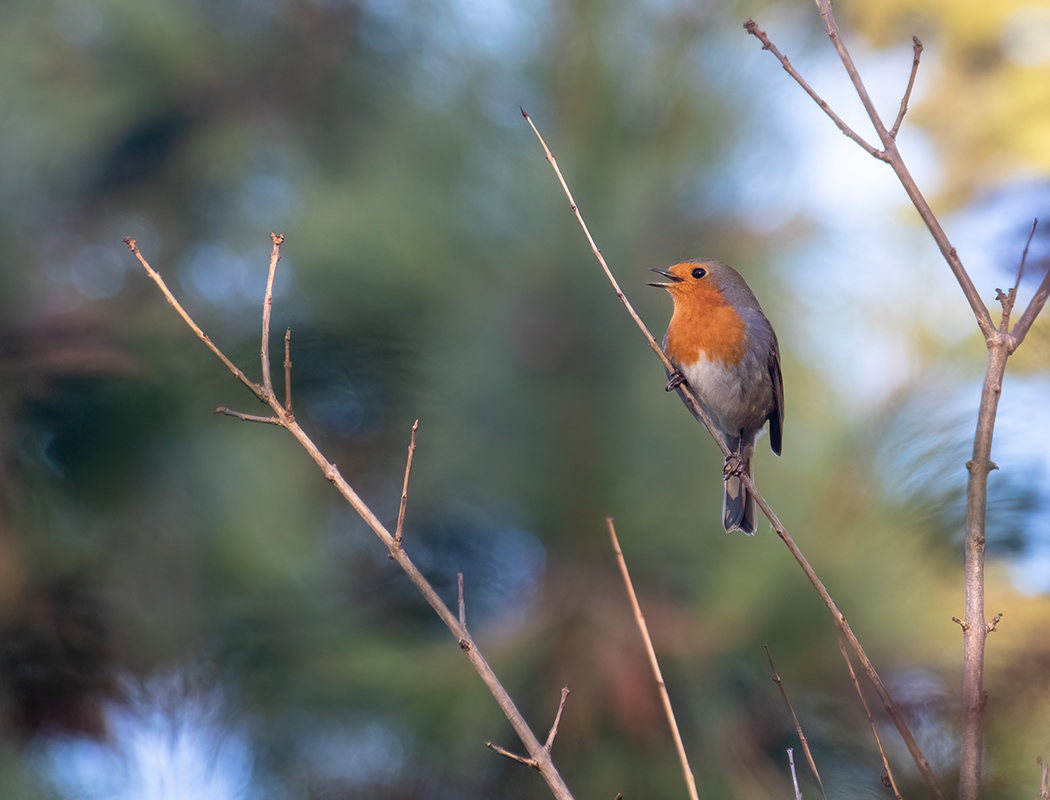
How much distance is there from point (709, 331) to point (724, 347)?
5cm

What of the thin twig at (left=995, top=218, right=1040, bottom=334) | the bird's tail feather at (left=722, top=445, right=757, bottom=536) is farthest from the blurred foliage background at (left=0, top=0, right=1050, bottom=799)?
the thin twig at (left=995, top=218, right=1040, bottom=334)

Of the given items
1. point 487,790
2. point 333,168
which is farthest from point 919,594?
point 333,168

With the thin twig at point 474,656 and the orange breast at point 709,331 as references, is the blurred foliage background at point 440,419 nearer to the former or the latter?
the orange breast at point 709,331

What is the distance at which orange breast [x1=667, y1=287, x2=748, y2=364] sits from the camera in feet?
5.22

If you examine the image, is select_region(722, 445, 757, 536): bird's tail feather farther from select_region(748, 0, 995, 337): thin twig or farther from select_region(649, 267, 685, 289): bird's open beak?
select_region(748, 0, 995, 337): thin twig

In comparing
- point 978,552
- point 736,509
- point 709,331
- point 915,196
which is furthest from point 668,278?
point 978,552

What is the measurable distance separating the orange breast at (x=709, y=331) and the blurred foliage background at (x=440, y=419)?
0.28ft

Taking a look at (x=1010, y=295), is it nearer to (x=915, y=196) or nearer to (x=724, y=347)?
(x=915, y=196)

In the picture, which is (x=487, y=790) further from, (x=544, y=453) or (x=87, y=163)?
(x=87, y=163)

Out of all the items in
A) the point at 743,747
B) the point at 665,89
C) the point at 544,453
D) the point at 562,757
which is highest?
the point at 665,89

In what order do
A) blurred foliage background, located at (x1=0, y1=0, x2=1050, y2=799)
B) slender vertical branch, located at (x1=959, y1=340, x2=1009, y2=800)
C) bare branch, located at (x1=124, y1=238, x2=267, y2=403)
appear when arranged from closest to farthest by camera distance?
1. slender vertical branch, located at (x1=959, y1=340, x2=1009, y2=800)
2. bare branch, located at (x1=124, y1=238, x2=267, y2=403)
3. blurred foliage background, located at (x1=0, y1=0, x2=1050, y2=799)

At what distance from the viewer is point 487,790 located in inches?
51.9

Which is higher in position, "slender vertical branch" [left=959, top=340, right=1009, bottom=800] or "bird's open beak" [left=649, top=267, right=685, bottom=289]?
"bird's open beak" [left=649, top=267, right=685, bottom=289]

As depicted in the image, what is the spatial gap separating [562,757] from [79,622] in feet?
2.84
